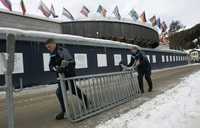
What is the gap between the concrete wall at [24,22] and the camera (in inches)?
1271

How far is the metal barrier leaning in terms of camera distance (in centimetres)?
880

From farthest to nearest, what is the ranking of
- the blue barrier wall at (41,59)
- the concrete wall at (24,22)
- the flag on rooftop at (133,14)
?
1. the flag on rooftop at (133,14)
2. the concrete wall at (24,22)
3. the blue barrier wall at (41,59)

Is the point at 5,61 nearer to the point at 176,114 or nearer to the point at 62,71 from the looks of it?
the point at 62,71

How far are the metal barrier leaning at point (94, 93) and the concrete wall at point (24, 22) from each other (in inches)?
833

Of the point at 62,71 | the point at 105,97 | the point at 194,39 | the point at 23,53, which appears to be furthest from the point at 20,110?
the point at 194,39

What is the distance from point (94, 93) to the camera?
9797 mm

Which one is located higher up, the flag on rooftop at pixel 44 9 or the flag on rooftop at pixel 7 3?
the flag on rooftop at pixel 44 9

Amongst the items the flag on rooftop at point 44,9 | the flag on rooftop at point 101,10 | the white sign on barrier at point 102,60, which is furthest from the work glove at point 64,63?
the flag on rooftop at point 101,10

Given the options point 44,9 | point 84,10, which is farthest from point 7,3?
point 84,10

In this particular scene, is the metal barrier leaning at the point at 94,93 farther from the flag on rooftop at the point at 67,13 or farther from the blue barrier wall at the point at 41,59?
the flag on rooftop at the point at 67,13

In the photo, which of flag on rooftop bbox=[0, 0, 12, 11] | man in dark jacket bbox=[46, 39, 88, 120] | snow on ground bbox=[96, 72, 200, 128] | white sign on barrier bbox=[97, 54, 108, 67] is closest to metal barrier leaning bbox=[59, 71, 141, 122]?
man in dark jacket bbox=[46, 39, 88, 120]

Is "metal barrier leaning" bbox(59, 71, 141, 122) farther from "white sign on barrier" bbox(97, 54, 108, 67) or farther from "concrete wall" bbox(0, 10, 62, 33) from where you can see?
"concrete wall" bbox(0, 10, 62, 33)

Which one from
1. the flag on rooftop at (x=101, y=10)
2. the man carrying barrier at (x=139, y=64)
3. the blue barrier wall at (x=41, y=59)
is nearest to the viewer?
the man carrying barrier at (x=139, y=64)

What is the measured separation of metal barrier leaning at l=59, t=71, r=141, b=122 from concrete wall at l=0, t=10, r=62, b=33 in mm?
21164
